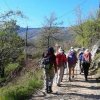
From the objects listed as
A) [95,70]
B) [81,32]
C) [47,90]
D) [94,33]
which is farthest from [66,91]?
[81,32]

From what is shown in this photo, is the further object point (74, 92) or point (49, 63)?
point (74, 92)

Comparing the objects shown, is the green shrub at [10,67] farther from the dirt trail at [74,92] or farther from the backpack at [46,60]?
the backpack at [46,60]

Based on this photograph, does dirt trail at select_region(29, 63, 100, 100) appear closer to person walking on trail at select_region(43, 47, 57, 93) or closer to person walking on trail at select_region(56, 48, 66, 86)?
person walking on trail at select_region(43, 47, 57, 93)

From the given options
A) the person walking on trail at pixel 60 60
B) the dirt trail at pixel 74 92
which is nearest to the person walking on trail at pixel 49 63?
the dirt trail at pixel 74 92

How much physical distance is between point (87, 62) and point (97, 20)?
46.9 m

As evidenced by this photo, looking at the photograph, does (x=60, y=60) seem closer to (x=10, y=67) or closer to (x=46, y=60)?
(x=46, y=60)

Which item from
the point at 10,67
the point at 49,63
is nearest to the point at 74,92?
the point at 49,63

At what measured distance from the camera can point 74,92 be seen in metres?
15.3

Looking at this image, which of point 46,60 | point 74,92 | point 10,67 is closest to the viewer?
point 46,60

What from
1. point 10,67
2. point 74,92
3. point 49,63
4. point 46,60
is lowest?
point 74,92

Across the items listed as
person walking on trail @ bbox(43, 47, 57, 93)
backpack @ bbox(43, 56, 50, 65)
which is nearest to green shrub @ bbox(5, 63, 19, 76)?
person walking on trail @ bbox(43, 47, 57, 93)

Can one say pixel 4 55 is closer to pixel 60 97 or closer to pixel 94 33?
pixel 60 97

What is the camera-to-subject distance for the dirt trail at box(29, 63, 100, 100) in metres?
14.0

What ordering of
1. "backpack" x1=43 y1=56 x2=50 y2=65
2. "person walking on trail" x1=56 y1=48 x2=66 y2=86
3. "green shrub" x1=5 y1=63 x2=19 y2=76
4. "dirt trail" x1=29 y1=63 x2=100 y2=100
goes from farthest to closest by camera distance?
"green shrub" x1=5 y1=63 x2=19 y2=76, "person walking on trail" x1=56 y1=48 x2=66 y2=86, "backpack" x1=43 y1=56 x2=50 y2=65, "dirt trail" x1=29 y1=63 x2=100 y2=100
